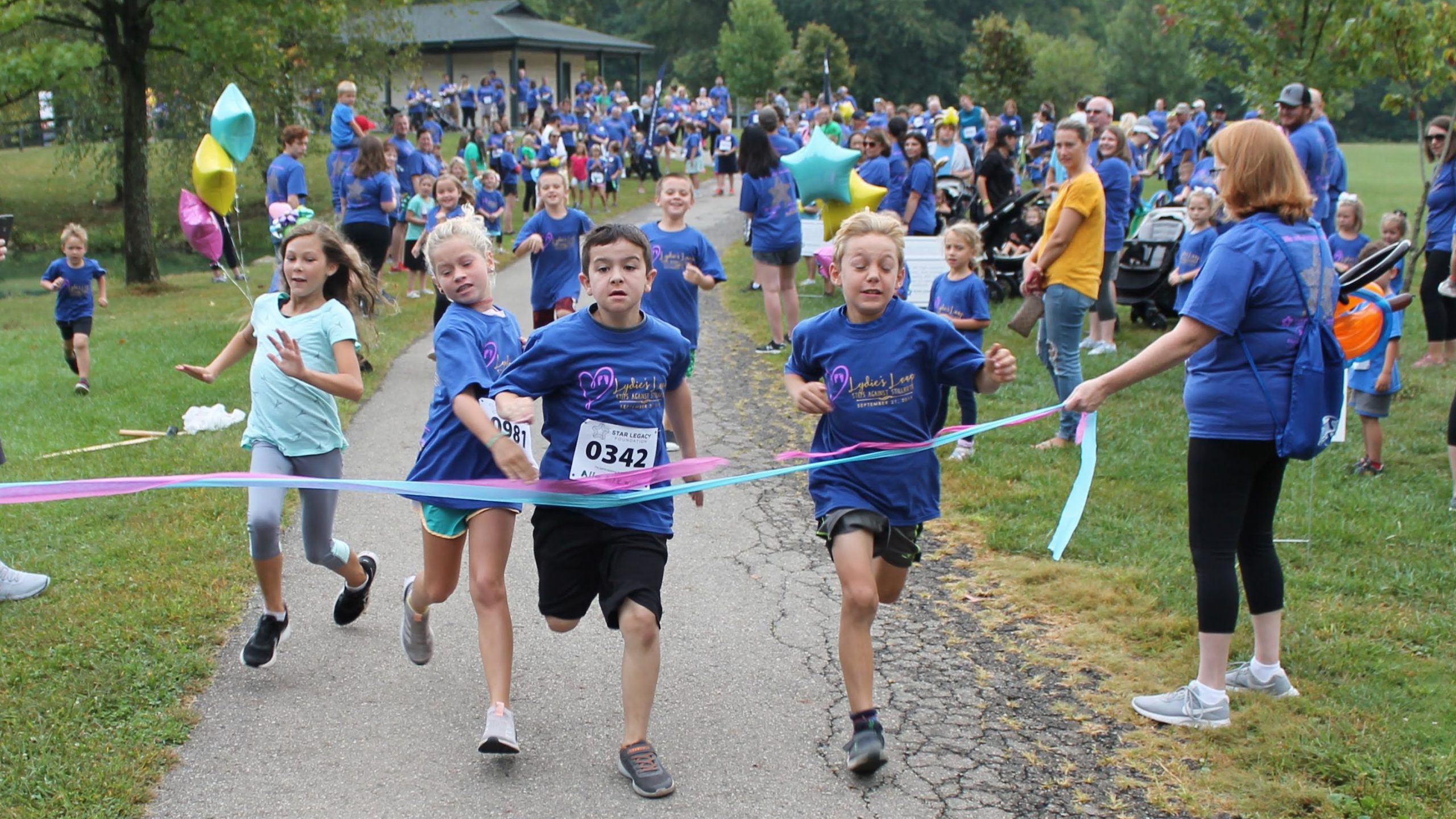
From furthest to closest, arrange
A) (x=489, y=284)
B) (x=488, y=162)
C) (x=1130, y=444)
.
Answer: (x=488, y=162)
(x=1130, y=444)
(x=489, y=284)

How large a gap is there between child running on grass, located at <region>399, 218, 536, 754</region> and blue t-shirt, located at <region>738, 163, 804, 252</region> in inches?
250

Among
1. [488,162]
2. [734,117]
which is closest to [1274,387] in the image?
[488,162]

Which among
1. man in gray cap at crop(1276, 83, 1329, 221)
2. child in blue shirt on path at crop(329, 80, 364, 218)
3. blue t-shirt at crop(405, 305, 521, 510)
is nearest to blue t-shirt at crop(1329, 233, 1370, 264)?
man in gray cap at crop(1276, 83, 1329, 221)

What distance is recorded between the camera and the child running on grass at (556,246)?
8.23 m

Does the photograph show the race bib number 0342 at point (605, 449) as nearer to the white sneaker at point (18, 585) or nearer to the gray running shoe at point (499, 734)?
the gray running shoe at point (499, 734)

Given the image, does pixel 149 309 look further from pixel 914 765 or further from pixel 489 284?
pixel 914 765

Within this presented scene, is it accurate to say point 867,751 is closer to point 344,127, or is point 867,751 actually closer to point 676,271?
point 676,271

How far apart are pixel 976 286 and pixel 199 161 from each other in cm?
464

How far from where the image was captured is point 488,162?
2795cm

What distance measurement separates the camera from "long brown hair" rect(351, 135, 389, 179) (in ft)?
39.0

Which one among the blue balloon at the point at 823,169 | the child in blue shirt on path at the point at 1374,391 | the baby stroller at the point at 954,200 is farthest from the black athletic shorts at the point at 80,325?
the baby stroller at the point at 954,200

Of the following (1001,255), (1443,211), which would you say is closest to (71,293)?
(1001,255)

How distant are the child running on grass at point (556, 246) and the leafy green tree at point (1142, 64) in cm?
6061

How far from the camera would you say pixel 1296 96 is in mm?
9016
